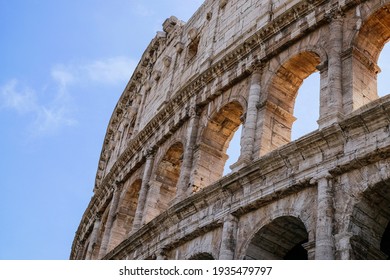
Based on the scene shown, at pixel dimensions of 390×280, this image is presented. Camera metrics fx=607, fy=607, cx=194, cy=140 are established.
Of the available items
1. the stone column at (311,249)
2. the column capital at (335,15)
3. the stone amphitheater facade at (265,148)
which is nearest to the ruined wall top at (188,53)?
the stone amphitheater facade at (265,148)

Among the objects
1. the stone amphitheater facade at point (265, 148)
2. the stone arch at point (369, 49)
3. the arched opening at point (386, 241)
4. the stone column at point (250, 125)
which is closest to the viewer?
the stone amphitheater facade at point (265, 148)

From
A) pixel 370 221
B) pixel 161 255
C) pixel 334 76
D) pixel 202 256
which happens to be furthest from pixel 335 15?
pixel 161 255

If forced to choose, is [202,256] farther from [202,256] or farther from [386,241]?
[386,241]

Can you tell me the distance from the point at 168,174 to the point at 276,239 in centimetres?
620

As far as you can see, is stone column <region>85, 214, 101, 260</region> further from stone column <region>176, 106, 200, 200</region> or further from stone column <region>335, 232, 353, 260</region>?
stone column <region>335, 232, 353, 260</region>

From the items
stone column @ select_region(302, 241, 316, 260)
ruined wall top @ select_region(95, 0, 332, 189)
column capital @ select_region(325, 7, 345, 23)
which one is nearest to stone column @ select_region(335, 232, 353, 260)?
stone column @ select_region(302, 241, 316, 260)

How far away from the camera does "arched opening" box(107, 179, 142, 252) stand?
18.6m

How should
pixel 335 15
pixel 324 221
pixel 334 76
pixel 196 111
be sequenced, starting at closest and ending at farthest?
1. pixel 324 221
2. pixel 334 76
3. pixel 335 15
4. pixel 196 111

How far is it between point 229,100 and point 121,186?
256 inches

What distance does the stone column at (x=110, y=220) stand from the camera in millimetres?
18473

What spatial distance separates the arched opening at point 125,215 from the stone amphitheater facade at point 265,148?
5 cm

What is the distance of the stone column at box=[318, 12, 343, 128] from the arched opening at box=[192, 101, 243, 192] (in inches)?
129

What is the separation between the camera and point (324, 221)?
10.0 metres

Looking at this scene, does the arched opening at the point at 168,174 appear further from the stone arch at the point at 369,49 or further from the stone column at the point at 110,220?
the stone arch at the point at 369,49
